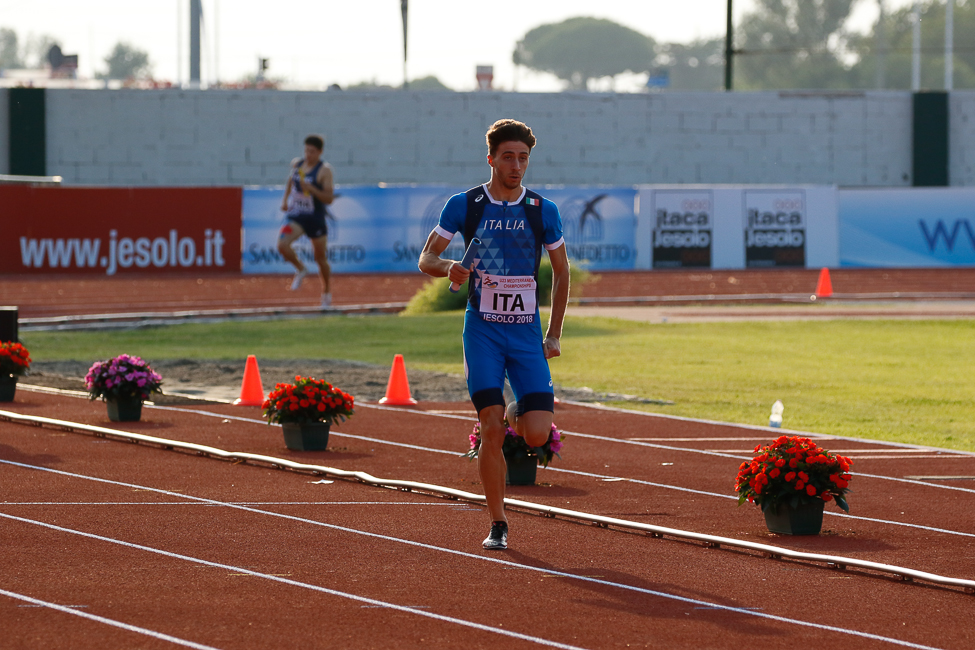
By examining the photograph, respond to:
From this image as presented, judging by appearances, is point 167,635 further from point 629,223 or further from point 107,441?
Answer: point 629,223

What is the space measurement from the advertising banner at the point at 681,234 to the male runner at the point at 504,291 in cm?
2771

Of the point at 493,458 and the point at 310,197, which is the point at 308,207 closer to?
the point at 310,197

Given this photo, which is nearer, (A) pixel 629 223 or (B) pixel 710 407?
(B) pixel 710 407

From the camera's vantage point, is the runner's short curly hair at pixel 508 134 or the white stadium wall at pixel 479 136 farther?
the white stadium wall at pixel 479 136

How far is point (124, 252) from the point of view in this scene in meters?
32.8

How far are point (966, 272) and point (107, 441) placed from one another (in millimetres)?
27797

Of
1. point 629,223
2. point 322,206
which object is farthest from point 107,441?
point 629,223

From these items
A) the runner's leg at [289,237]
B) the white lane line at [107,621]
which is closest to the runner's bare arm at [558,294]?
the white lane line at [107,621]

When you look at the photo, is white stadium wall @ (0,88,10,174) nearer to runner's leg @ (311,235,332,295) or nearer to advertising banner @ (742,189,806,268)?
runner's leg @ (311,235,332,295)

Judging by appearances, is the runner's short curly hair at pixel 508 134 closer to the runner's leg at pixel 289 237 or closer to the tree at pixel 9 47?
the runner's leg at pixel 289 237

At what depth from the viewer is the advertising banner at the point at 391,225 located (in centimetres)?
3341

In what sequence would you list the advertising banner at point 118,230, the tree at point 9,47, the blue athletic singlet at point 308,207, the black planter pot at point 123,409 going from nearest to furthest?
the black planter pot at point 123,409, the blue athletic singlet at point 308,207, the advertising banner at point 118,230, the tree at point 9,47

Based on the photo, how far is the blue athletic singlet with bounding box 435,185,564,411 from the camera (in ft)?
23.0

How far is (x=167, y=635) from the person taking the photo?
5.47 m
